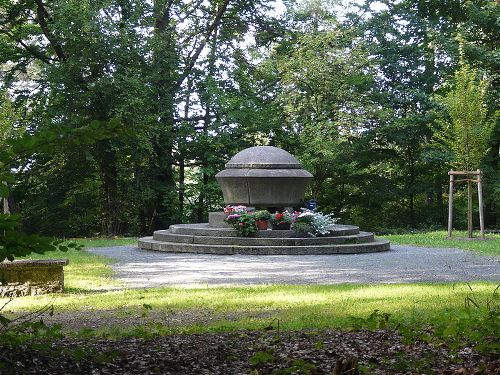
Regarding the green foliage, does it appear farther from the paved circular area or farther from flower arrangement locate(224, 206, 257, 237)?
flower arrangement locate(224, 206, 257, 237)

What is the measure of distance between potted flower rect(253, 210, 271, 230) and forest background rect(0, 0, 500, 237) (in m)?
7.39

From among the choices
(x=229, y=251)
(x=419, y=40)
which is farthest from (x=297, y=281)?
(x=419, y=40)

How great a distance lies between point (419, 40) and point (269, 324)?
24.1m

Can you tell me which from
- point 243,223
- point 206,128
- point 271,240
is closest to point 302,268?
point 271,240

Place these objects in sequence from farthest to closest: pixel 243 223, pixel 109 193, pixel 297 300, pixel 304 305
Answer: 1. pixel 109 193
2. pixel 243 223
3. pixel 297 300
4. pixel 304 305

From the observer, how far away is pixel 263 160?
16984 mm

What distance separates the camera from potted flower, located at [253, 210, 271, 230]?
15.7 m

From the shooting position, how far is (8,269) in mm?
8297

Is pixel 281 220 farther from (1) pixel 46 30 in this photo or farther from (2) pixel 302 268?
(1) pixel 46 30

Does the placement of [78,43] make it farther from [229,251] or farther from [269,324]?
[269,324]

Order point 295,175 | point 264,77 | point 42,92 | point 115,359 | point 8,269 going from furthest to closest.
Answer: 1. point 264,77
2. point 42,92
3. point 295,175
4. point 8,269
5. point 115,359

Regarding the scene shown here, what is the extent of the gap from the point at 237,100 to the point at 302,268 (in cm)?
1389

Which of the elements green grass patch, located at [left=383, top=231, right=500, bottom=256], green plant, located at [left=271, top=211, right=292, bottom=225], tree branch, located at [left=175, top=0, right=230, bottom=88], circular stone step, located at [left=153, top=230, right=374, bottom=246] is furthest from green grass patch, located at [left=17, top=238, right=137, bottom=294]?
tree branch, located at [left=175, top=0, right=230, bottom=88]

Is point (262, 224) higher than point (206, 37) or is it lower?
lower
